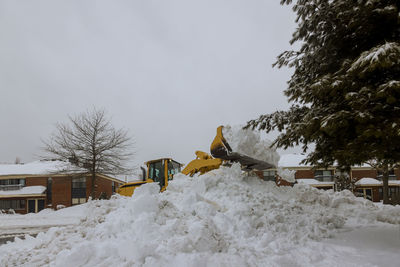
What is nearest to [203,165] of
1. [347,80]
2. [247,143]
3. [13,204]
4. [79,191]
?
[247,143]

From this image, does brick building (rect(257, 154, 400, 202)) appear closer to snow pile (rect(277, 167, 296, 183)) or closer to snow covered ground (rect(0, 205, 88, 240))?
snow covered ground (rect(0, 205, 88, 240))

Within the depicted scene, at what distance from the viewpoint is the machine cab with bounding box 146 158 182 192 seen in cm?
986

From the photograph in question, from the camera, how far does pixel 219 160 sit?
27.3 ft

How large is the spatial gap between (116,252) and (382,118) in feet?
14.7

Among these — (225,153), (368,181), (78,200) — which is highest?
(225,153)

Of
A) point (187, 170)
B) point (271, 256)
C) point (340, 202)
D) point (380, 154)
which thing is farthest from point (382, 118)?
point (187, 170)

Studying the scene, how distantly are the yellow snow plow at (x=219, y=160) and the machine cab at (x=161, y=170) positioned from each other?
4.74 feet

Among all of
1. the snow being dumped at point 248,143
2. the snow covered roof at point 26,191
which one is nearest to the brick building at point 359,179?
the snow being dumped at point 248,143

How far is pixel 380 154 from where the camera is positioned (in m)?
4.64

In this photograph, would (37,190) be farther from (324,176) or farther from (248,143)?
(324,176)

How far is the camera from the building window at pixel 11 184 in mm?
29812

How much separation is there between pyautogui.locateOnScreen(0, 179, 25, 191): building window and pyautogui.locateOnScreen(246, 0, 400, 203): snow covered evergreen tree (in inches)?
1311

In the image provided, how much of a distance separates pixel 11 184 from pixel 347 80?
119 feet

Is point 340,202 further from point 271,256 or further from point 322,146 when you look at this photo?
point 271,256
